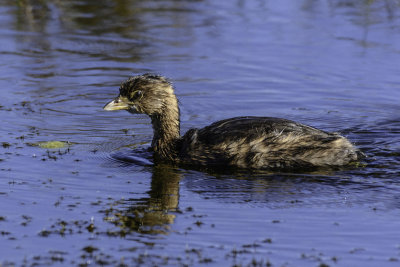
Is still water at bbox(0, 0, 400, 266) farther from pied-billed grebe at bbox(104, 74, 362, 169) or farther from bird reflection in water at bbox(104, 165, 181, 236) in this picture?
pied-billed grebe at bbox(104, 74, 362, 169)

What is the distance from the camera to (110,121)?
39.3 ft

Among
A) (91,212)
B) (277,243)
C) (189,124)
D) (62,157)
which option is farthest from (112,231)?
(189,124)

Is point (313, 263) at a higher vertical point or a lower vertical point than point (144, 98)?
lower

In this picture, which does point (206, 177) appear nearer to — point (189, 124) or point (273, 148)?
point (273, 148)

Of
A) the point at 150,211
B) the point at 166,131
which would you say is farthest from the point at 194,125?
the point at 150,211

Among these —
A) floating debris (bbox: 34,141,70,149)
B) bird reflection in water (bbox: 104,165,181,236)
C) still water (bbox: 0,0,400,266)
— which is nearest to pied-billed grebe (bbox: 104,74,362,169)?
still water (bbox: 0,0,400,266)

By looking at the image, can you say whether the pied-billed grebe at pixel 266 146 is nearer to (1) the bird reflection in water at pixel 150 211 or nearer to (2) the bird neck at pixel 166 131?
(2) the bird neck at pixel 166 131

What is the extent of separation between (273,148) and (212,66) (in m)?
5.41

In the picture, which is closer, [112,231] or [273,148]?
[112,231]

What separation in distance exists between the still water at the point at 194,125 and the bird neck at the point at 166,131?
371mm

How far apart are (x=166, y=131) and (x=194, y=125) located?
140 centimetres

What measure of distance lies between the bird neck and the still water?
371 mm

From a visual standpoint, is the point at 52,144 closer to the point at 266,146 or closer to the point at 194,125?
the point at 194,125

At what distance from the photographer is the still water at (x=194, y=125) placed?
7242 mm
